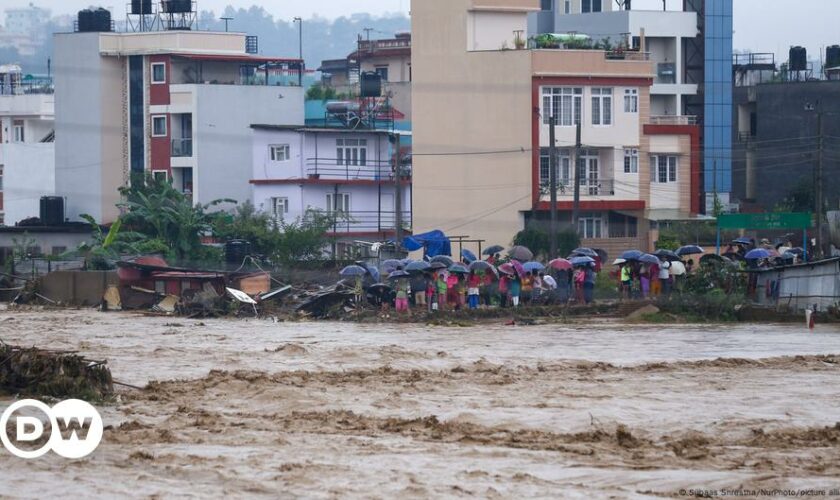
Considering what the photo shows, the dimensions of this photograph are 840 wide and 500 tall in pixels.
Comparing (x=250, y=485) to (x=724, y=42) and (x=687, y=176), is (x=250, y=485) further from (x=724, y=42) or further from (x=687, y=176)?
(x=724, y=42)

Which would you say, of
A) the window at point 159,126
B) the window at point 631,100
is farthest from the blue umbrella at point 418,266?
the window at point 159,126

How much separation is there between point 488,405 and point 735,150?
5443 centimetres

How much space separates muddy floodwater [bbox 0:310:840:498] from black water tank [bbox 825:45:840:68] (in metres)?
43.8

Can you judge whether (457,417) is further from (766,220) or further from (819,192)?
(819,192)

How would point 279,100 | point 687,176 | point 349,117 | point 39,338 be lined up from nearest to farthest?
point 39,338 → point 687,176 → point 349,117 → point 279,100

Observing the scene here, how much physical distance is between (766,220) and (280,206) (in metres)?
27.1

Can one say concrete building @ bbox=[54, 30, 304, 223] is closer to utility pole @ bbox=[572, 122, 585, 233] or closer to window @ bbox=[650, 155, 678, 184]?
window @ bbox=[650, 155, 678, 184]

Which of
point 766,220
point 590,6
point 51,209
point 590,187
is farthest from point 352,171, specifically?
point 766,220

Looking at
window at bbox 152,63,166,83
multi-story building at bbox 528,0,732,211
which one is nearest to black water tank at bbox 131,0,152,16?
window at bbox 152,63,166,83

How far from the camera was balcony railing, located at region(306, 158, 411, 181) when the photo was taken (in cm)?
6550

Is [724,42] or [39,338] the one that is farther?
[724,42]

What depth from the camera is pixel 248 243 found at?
53.3 meters

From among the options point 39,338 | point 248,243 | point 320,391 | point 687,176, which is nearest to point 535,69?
point 687,176

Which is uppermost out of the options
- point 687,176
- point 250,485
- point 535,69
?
point 535,69
